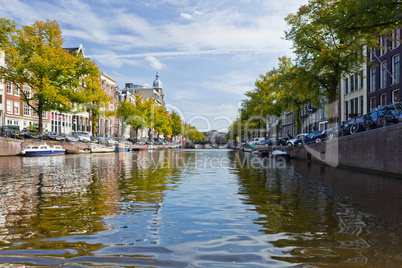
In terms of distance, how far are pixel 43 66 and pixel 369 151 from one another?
36.2m

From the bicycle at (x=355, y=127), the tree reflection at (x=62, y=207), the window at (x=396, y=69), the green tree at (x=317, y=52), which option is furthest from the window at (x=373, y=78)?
the tree reflection at (x=62, y=207)

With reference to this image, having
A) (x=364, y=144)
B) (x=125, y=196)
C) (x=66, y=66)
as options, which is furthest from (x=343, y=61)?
(x=66, y=66)

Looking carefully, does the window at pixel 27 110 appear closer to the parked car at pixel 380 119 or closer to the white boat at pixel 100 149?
the white boat at pixel 100 149

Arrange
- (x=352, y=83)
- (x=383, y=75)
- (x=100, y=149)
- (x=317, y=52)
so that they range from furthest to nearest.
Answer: (x=100, y=149)
(x=352, y=83)
(x=383, y=75)
(x=317, y=52)

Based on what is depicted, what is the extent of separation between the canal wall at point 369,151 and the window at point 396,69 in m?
15.0

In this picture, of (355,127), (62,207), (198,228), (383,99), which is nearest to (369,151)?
(355,127)

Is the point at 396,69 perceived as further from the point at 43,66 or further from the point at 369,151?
the point at 43,66

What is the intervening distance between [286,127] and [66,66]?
232 feet

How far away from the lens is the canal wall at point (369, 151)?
57.8ft

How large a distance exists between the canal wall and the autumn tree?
31228 mm

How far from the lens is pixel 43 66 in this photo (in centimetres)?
4038

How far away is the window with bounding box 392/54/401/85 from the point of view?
36875 mm

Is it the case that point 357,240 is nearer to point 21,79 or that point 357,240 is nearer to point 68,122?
point 21,79

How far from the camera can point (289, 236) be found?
6.25m
